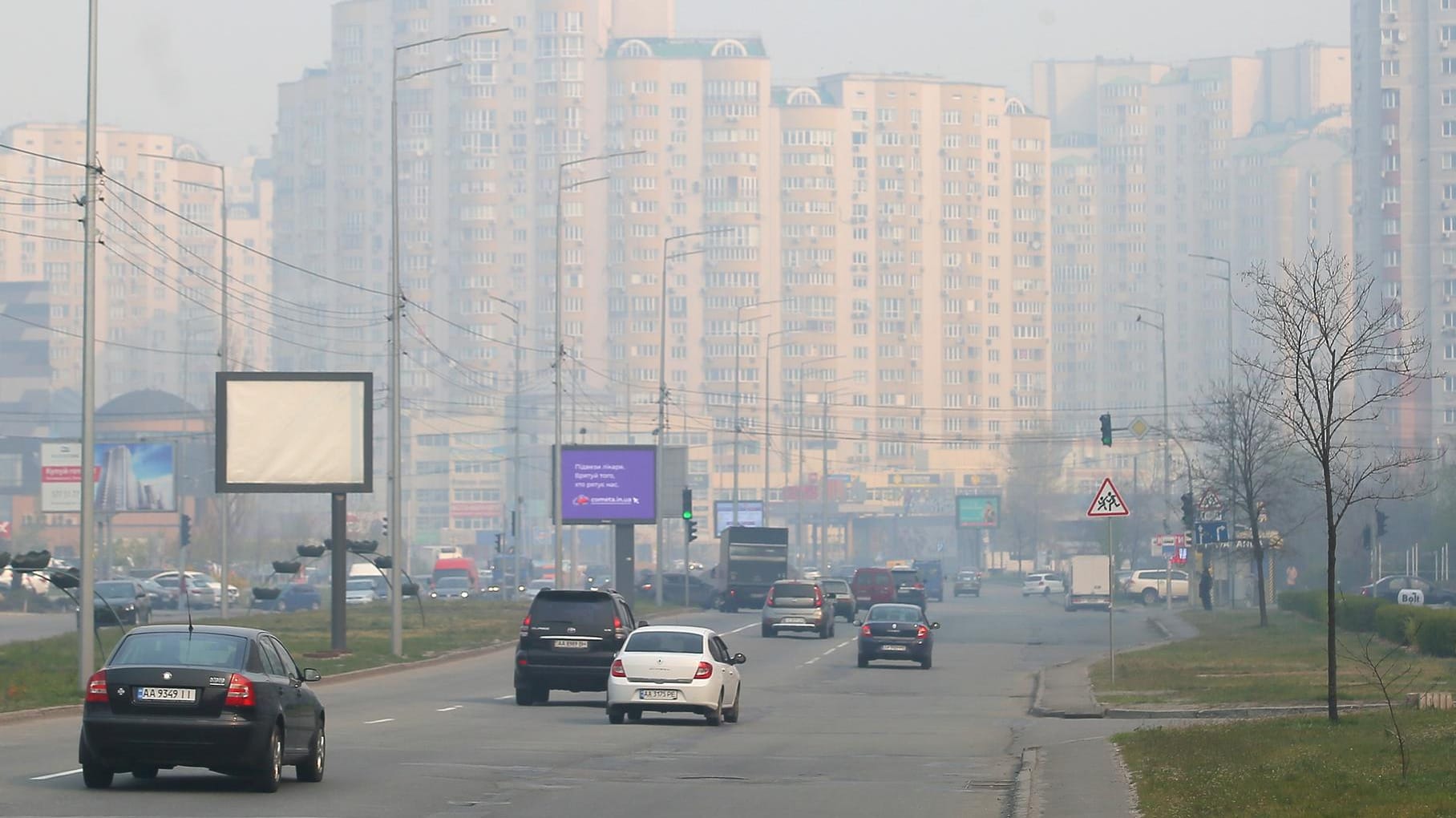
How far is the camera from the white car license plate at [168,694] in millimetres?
14969

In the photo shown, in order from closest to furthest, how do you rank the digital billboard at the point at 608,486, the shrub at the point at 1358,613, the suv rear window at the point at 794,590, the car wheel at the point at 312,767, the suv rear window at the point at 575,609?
the car wheel at the point at 312,767, the suv rear window at the point at 575,609, the shrub at the point at 1358,613, the suv rear window at the point at 794,590, the digital billboard at the point at 608,486

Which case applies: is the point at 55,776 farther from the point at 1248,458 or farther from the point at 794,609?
the point at 1248,458

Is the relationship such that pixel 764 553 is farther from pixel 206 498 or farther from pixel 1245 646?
pixel 206 498

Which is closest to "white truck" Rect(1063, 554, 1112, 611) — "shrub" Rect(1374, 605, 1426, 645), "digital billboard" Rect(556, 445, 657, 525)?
"digital billboard" Rect(556, 445, 657, 525)

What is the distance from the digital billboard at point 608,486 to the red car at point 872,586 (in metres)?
10.4

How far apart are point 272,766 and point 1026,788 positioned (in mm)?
6642

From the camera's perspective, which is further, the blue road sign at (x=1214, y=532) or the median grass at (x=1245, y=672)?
the blue road sign at (x=1214, y=532)

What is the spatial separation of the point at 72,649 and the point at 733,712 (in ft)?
57.5

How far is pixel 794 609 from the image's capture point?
5506 centimetres

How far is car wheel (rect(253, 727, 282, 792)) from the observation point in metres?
15.5

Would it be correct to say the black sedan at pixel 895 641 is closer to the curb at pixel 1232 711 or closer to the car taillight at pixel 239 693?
the curb at pixel 1232 711

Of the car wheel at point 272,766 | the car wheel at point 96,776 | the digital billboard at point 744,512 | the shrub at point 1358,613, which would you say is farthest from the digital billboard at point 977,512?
the car wheel at point 96,776

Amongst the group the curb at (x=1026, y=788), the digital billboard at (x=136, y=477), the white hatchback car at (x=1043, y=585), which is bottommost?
the white hatchback car at (x=1043, y=585)

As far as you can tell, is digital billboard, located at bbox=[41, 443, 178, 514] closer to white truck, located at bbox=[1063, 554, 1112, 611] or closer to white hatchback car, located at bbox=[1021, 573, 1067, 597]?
white truck, located at bbox=[1063, 554, 1112, 611]
